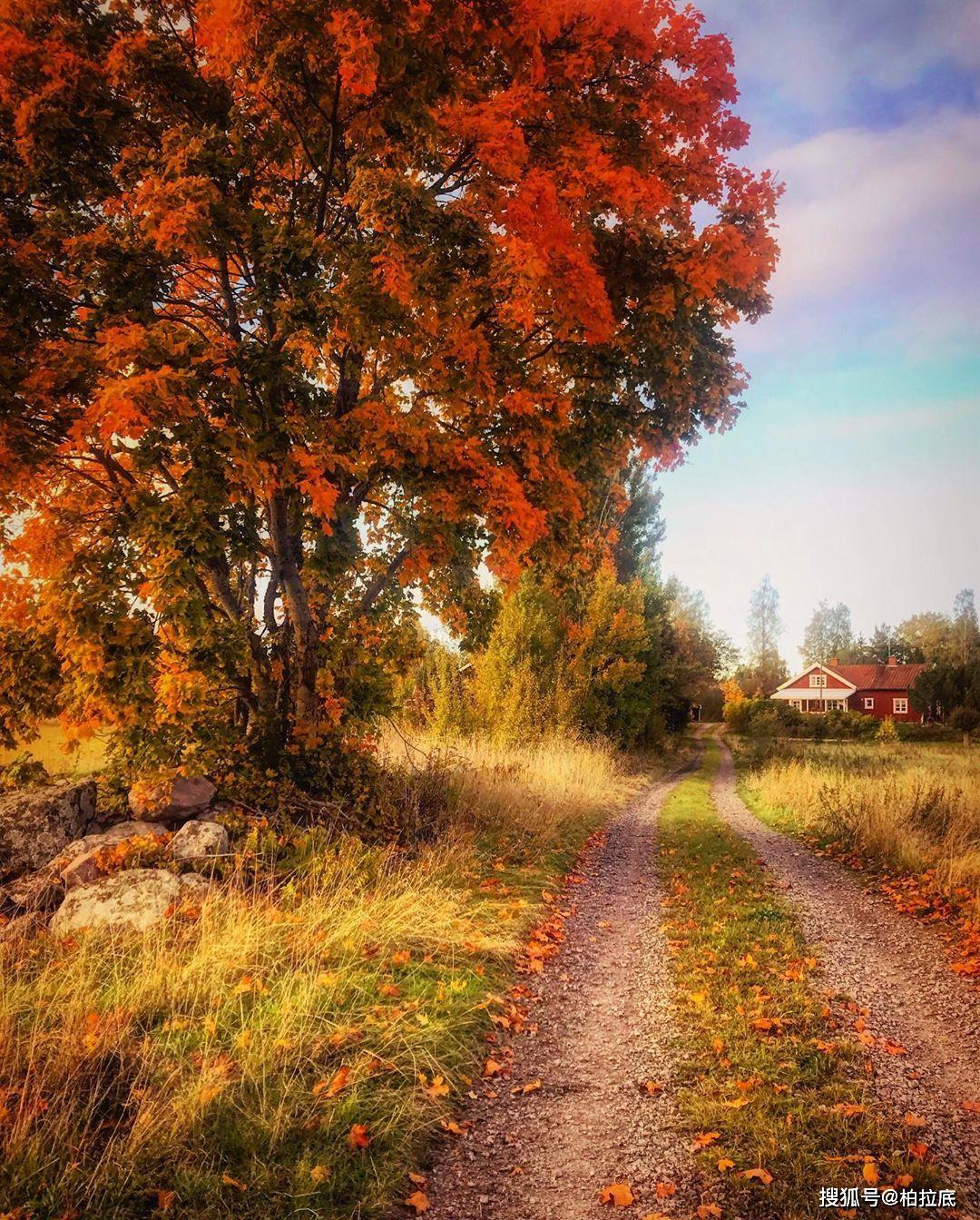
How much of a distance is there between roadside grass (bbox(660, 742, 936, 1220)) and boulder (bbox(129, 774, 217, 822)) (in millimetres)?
5238

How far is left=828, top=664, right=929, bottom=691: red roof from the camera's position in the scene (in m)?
62.5

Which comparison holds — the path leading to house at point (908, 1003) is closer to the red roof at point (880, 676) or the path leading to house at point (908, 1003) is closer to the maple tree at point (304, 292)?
the maple tree at point (304, 292)

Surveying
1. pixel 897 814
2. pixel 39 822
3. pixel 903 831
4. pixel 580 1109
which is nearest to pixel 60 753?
pixel 39 822

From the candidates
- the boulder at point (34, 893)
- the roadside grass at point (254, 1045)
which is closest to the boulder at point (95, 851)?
the boulder at point (34, 893)

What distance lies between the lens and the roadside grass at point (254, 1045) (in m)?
3.10

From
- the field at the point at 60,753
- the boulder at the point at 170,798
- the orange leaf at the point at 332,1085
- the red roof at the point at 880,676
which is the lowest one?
the orange leaf at the point at 332,1085

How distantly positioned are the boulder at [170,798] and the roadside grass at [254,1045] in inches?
40.1

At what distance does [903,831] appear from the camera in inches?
393

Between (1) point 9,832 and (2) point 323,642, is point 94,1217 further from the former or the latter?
(2) point 323,642

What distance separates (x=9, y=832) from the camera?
22.2 feet

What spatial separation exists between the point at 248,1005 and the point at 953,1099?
14.2 feet

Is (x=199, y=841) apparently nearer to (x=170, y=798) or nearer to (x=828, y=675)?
(x=170, y=798)

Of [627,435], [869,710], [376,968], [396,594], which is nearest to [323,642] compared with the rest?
[396,594]

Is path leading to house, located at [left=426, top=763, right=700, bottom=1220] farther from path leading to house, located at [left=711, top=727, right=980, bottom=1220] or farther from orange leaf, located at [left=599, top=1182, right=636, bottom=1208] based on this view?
path leading to house, located at [left=711, top=727, right=980, bottom=1220]
